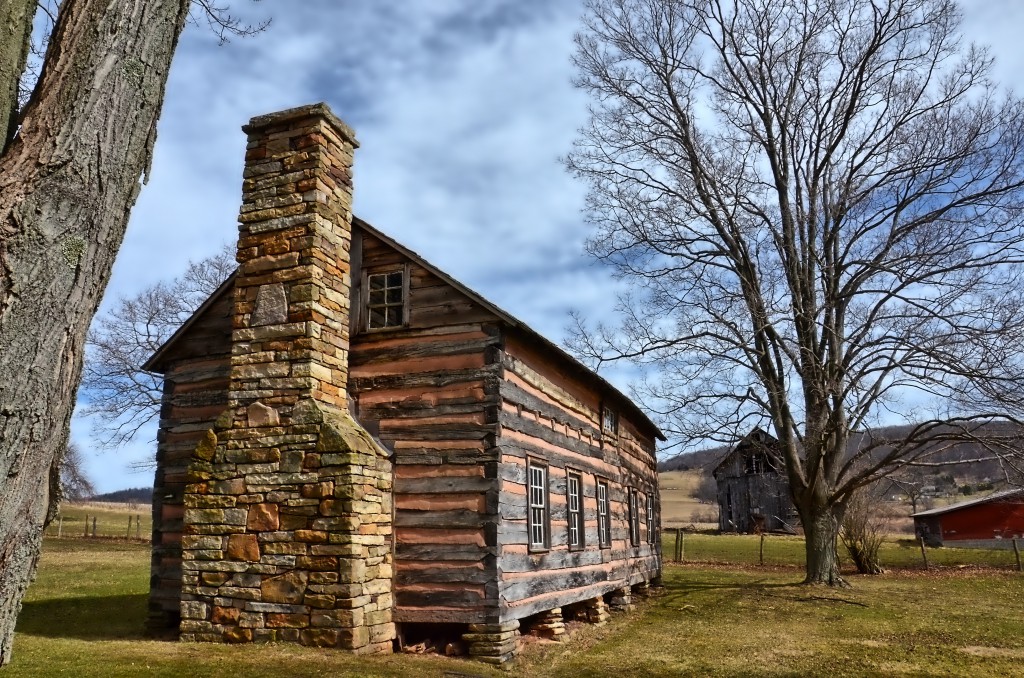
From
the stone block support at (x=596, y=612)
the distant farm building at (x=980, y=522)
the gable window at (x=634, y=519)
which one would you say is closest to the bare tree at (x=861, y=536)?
the gable window at (x=634, y=519)

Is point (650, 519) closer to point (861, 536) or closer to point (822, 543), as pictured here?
point (822, 543)

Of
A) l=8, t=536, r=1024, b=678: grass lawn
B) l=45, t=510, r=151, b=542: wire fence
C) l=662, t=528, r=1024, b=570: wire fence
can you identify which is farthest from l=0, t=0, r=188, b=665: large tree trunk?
Answer: l=45, t=510, r=151, b=542: wire fence

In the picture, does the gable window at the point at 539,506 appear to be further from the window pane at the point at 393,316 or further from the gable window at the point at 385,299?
the gable window at the point at 385,299

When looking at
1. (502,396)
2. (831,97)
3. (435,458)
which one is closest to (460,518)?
(435,458)

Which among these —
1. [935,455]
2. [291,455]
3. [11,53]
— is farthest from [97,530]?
[11,53]

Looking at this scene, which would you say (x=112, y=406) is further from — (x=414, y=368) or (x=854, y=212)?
(x=854, y=212)

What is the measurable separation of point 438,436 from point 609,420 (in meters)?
6.97

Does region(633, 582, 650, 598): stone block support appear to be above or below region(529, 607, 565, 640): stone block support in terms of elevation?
below

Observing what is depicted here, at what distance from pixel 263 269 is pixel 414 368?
2630 millimetres

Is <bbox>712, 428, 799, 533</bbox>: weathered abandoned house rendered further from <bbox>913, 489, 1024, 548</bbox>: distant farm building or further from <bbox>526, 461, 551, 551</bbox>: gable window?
<bbox>526, 461, 551, 551</bbox>: gable window

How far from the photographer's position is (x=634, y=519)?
19406 mm

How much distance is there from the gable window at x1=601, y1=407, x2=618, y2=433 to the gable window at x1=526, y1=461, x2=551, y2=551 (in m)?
4.16

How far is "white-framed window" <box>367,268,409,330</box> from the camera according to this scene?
40.4 ft

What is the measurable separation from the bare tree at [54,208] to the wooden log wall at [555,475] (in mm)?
A: 8130
